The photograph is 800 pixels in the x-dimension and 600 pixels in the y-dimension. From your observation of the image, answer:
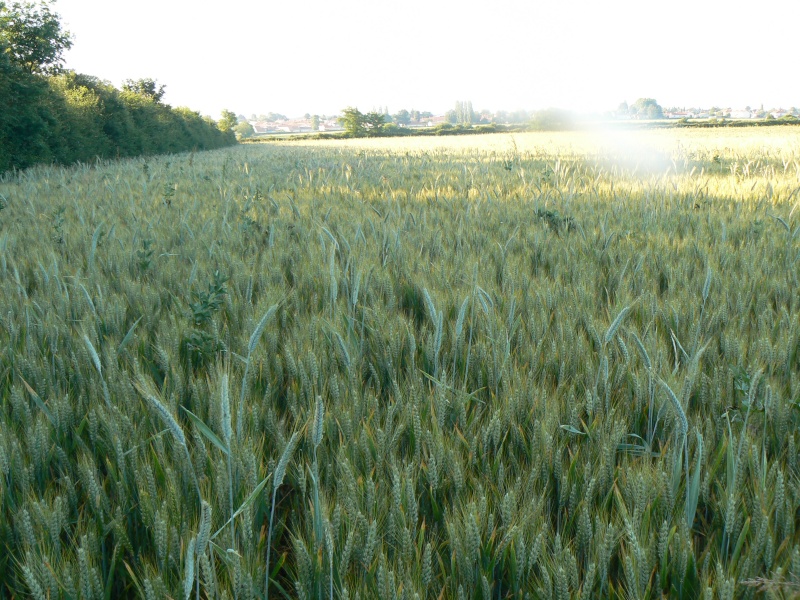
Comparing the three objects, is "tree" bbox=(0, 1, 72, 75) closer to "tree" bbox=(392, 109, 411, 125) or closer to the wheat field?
the wheat field

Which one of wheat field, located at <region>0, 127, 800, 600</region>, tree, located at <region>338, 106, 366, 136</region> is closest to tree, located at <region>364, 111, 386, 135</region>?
tree, located at <region>338, 106, 366, 136</region>

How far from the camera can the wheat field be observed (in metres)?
0.70

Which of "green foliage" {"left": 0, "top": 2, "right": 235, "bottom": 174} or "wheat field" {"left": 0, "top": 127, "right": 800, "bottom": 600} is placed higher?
"green foliage" {"left": 0, "top": 2, "right": 235, "bottom": 174}

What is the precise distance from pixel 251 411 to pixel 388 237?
5.03ft

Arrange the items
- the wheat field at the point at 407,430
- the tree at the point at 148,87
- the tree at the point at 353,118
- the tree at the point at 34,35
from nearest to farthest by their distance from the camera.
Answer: the wheat field at the point at 407,430 → the tree at the point at 34,35 → the tree at the point at 148,87 → the tree at the point at 353,118

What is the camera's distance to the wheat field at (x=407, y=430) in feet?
2.31

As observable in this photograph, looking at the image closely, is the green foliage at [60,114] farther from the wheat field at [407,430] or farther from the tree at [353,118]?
the tree at [353,118]

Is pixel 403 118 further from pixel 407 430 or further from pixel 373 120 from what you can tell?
pixel 407 430

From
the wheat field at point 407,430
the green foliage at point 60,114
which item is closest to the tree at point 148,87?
the green foliage at point 60,114

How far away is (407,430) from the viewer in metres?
1.04

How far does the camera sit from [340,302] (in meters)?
1.70

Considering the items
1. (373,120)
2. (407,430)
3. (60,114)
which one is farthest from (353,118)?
(407,430)

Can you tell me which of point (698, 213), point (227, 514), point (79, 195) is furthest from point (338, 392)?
point (79, 195)

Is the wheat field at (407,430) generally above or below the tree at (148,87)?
below
